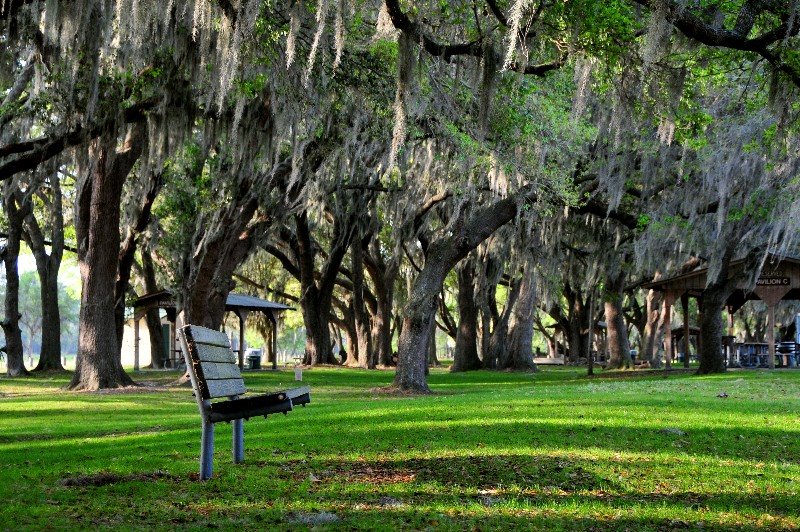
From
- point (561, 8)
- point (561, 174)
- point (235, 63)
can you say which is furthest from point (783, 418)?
point (561, 174)

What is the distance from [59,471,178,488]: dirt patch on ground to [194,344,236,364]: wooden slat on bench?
0.96 metres

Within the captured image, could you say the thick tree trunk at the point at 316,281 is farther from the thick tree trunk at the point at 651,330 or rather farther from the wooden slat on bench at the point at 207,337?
the wooden slat on bench at the point at 207,337

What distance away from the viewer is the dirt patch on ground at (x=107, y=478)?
6.83 meters

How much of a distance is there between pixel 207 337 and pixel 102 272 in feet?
49.3

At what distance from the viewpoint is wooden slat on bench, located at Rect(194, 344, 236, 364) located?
660 centimetres

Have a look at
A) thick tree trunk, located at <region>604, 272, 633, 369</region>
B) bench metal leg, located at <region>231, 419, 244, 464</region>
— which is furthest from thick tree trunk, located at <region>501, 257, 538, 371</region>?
bench metal leg, located at <region>231, 419, 244, 464</region>

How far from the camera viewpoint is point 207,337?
704 centimetres

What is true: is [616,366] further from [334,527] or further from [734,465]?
[334,527]

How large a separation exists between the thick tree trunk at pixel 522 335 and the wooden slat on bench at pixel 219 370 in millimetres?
27012

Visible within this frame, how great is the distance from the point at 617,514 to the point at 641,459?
2.22m

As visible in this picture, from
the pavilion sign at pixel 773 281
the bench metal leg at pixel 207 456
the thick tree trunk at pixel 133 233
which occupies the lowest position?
the bench metal leg at pixel 207 456

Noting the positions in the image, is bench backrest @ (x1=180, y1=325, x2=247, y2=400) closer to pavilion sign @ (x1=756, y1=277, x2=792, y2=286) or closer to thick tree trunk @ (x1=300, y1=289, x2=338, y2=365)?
pavilion sign @ (x1=756, y1=277, x2=792, y2=286)

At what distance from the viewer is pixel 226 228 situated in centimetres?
2308

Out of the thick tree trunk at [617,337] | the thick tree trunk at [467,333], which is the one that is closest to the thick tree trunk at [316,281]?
the thick tree trunk at [467,333]
